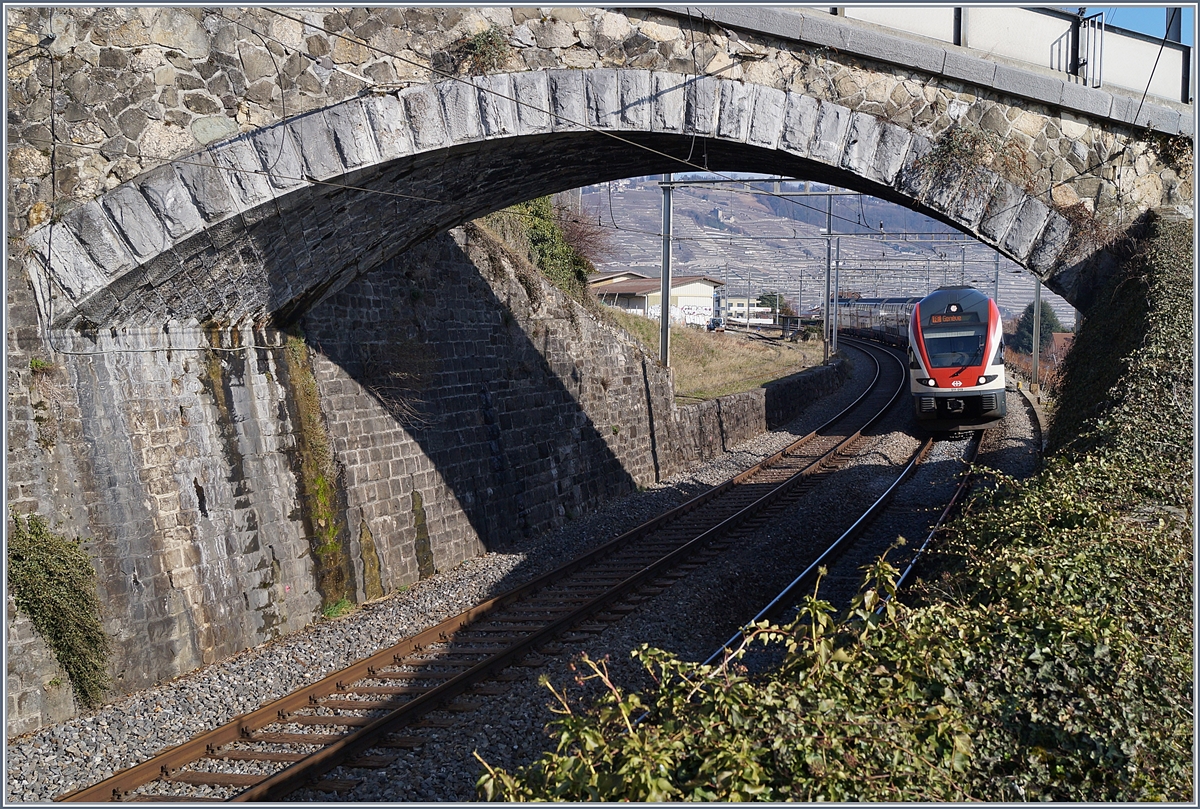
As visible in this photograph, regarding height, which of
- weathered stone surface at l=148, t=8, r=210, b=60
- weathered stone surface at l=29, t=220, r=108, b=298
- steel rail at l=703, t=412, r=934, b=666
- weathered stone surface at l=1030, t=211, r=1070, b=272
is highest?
weathered stone surface at l=148, t=8, r=210, b=60

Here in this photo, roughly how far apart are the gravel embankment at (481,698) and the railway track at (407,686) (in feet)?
0.63

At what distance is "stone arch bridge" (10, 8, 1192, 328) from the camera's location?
7.42 metres

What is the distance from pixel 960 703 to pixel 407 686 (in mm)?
5125

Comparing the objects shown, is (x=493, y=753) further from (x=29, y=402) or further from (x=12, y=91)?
(x=12, y=91)

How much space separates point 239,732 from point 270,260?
4.37 m

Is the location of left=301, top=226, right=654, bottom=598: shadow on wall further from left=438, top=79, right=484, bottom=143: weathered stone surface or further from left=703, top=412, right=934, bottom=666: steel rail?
left=703, top=412, right=934, bottom=666: steel rail

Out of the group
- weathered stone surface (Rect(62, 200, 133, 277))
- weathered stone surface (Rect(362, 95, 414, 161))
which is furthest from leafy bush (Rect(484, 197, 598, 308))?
weathered stone surface (Rect(62, 200, 133, 277))

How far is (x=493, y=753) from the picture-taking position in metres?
6.52

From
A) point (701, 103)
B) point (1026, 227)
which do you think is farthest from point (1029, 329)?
point (701, 103)

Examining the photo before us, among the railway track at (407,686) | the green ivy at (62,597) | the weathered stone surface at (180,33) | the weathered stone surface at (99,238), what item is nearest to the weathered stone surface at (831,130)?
the railway track at (407,686)

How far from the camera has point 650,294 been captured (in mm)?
54750

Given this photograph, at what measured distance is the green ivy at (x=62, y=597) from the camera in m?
7.26

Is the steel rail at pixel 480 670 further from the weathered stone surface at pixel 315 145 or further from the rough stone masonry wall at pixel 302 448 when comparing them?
the weathered stone surface at pixel 315 145

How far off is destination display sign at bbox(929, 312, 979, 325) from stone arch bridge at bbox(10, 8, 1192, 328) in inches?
468
